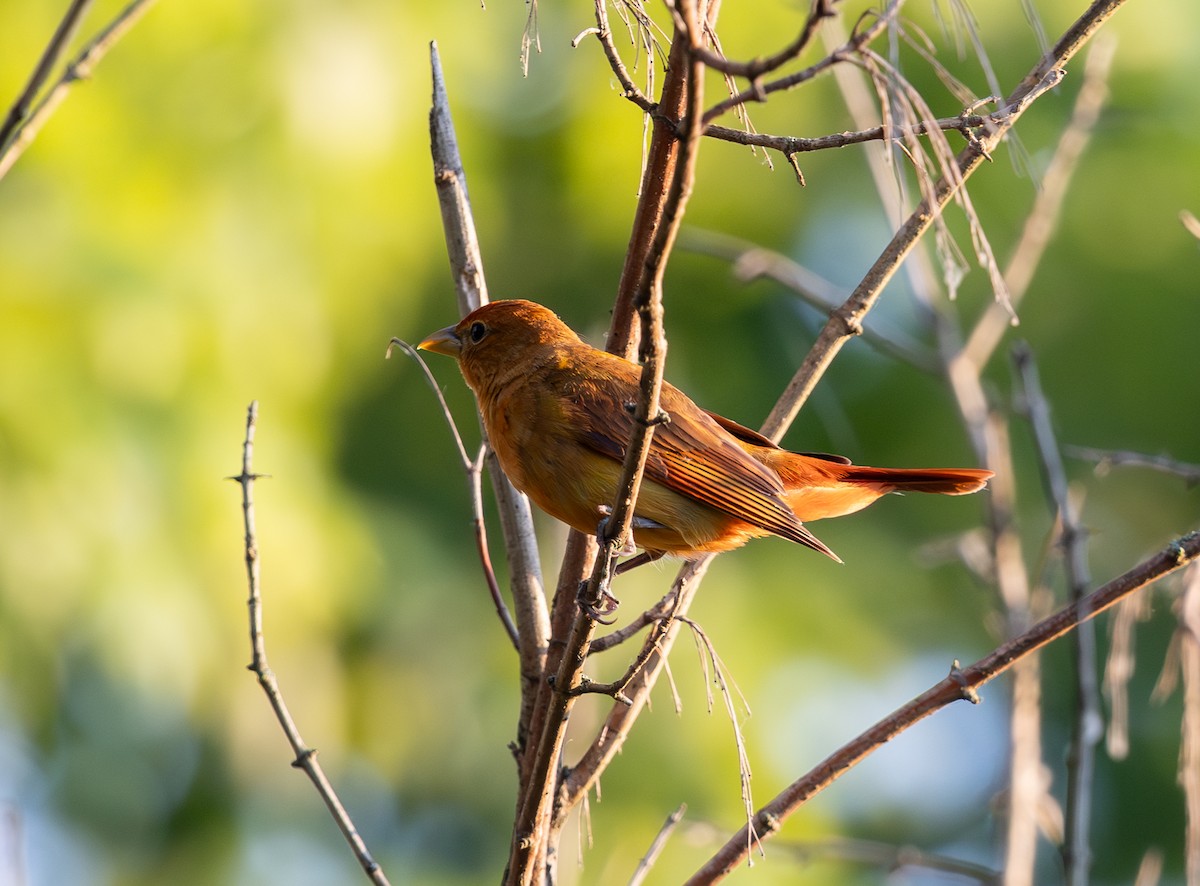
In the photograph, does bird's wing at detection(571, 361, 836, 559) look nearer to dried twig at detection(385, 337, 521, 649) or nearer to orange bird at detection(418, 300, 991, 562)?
orange bird at detection(418, 300, 991, 562)

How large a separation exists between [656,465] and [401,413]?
7.18 meters

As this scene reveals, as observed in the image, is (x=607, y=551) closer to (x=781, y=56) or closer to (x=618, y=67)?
(x=618, y=67)

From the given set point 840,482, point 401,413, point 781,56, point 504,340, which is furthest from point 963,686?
point 401,413

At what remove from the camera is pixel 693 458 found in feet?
11.0

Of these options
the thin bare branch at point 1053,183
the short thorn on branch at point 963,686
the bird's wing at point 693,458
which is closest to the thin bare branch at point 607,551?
the short thorn on branch at point 963,686

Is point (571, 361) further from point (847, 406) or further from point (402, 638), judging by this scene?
point (847, 406)

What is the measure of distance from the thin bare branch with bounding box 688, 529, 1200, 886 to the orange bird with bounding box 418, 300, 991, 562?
671mm

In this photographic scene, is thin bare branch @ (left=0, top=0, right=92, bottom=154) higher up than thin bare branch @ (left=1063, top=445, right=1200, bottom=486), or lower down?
lower down

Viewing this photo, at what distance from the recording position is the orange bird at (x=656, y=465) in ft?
10.3

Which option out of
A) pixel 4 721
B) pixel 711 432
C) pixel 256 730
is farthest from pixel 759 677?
pixel 711 432

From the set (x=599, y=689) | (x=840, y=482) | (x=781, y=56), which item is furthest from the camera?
(x=840, y=482)

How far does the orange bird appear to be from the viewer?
315cm

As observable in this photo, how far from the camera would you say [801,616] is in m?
9.28

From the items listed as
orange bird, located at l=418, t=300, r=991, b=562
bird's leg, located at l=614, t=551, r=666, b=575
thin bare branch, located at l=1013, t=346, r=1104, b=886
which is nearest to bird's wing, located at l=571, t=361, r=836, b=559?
orange bird, located at l=418, t=300, r=991, b=562
